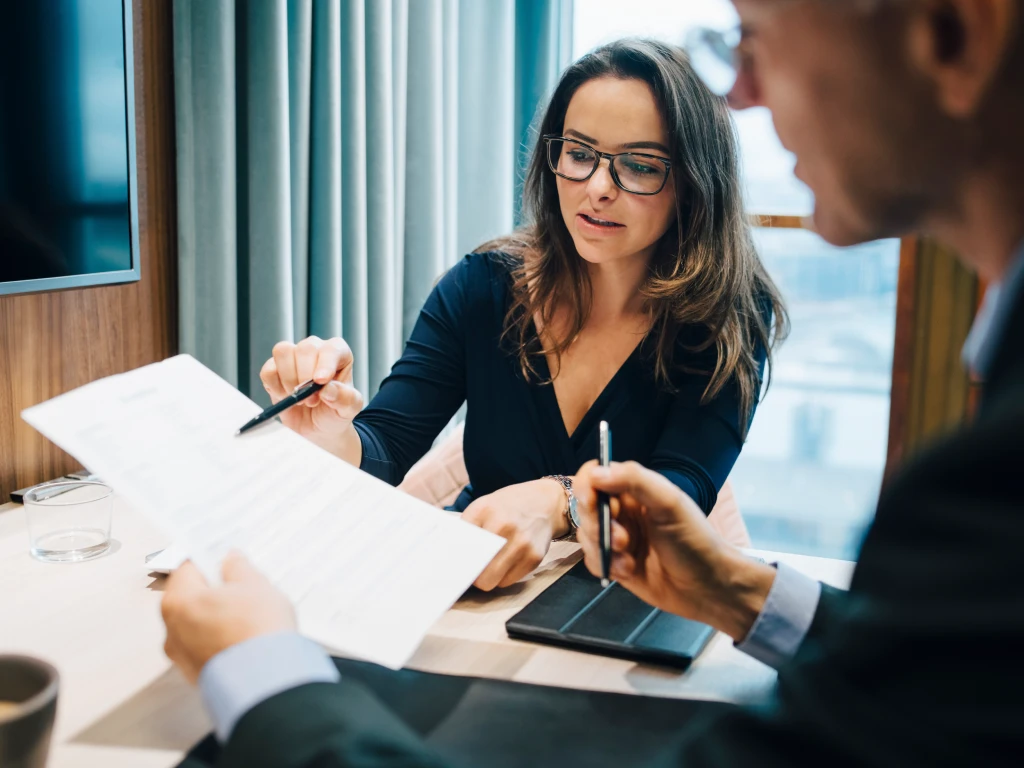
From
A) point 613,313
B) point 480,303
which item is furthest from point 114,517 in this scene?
point 613,313

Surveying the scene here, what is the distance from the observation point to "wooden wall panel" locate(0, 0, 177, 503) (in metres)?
1.46

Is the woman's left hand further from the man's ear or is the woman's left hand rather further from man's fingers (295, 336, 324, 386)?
the man's ear

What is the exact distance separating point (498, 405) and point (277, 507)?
78cm

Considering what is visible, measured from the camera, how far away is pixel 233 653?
58 cm

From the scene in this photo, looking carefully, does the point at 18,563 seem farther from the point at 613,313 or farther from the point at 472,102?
the point at 472,102

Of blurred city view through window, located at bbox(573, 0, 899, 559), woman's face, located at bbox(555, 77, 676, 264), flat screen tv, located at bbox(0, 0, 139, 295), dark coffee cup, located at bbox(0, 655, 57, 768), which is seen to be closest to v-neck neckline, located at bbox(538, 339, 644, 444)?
woman's face, located at bbox(555, 77, 676, 264)

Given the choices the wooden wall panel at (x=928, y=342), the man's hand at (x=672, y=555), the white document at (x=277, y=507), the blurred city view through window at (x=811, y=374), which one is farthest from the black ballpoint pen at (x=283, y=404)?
the blurred city view through window at (x=811, y=374)

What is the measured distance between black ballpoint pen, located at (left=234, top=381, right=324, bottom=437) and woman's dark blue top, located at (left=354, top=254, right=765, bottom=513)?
21 cm

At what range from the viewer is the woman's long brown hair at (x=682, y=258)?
1414mm

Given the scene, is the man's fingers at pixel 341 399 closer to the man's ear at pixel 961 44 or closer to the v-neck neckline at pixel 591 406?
the v-neck neckline at pixel 591 406

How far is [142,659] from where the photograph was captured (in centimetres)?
81

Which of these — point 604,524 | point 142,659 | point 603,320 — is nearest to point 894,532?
point 604,524

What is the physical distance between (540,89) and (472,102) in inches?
7.5

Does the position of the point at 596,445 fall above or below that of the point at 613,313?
below
